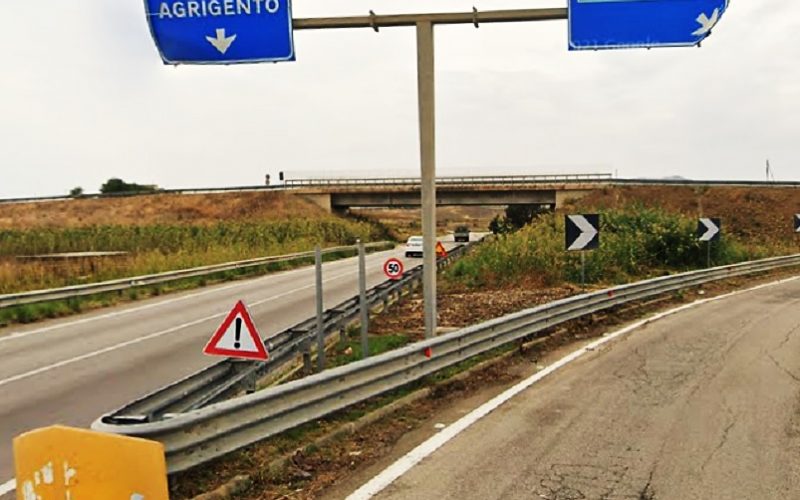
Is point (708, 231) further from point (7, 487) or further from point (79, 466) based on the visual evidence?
point (79, 466)

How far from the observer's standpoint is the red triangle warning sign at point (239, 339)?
7023 mm

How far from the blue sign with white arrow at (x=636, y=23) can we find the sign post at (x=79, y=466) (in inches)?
312

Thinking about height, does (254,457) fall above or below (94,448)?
below

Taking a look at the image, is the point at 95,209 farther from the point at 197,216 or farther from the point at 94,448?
the point at 94,448

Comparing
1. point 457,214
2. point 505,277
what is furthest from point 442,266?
point 457,214

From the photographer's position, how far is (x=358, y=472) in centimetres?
621

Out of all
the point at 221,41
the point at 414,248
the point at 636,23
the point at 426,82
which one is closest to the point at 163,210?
the point at 414,248

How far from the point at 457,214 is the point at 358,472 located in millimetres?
190728

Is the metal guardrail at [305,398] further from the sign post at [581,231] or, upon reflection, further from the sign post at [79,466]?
the sign post at [581,231]

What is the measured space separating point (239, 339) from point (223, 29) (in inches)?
197

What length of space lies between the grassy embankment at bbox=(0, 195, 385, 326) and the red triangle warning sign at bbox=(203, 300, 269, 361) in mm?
6080

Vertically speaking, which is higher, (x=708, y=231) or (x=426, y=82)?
(x=426, y=82)

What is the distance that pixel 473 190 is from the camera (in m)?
67.5

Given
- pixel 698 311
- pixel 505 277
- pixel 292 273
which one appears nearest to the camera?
pixel 698 311
